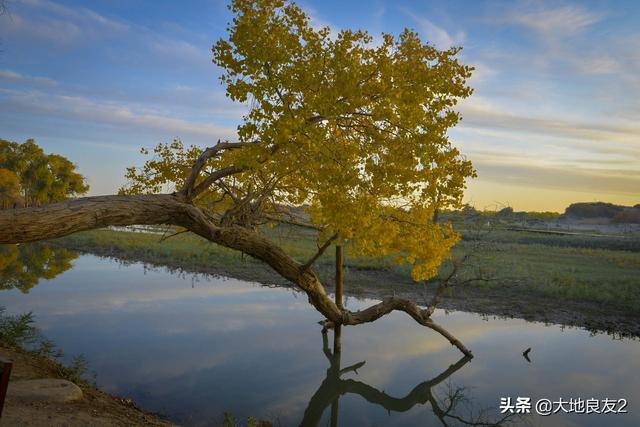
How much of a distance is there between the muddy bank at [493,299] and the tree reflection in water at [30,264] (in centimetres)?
654

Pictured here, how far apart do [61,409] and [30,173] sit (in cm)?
6217

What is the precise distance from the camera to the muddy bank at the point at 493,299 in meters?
16.2

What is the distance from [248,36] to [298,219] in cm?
609

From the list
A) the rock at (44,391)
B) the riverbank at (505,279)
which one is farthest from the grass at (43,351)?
the riverbank at (505,279)

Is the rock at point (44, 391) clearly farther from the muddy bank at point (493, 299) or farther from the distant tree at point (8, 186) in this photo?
the distant tree at point (8, 186)

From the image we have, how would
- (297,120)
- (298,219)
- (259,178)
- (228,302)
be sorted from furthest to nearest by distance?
1. (228,302)
2. (298,219)
3. (259,178)
4. (297,120)

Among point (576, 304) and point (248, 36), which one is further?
point (576, 304)

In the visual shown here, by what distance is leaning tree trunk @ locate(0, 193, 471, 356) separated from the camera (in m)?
7.85

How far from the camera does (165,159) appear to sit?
14.2m

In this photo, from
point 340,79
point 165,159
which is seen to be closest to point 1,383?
point 340,79

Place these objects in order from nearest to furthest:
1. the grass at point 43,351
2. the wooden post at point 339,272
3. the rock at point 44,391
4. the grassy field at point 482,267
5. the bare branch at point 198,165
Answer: the rock at point 44,391
the grass at point 43,351
the bare branch at point 198,165
the wooden post at point 339,272
the grassy field at point 482,267

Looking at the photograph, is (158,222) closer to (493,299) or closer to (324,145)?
(324,145)

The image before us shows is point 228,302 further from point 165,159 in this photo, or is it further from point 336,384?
point 336,384

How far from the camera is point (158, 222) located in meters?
9.57
